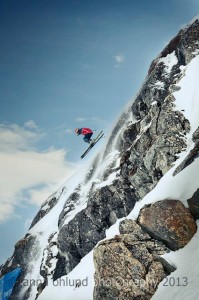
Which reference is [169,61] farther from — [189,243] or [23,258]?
[23,258]

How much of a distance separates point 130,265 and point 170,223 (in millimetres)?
3718

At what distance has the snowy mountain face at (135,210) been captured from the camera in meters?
19.3

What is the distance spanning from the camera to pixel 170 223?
19359 millimetres

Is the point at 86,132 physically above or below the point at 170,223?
above

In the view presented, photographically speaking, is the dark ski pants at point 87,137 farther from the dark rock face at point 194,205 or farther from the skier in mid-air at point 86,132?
the dark rock face at point 194,205

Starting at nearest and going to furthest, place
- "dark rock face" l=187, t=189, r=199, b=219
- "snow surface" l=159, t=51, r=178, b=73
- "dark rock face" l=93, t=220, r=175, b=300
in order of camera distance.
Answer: "dark rock face" l=93, t=220, r=175, b=300 < "dark rock face" l=187, t=189, r=199, b=219 < "snow surface" l=159, t=51, r=178, b=73

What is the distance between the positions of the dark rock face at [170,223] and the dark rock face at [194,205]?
0.27m

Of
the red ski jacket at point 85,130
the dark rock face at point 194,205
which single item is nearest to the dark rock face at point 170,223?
the dark rock face at point 194,205

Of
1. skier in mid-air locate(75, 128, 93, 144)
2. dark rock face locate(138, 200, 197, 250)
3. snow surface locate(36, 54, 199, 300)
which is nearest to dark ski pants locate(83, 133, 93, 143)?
skier in mid-air locate(75, 128, 93, 144)

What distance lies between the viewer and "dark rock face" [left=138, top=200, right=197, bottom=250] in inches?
736

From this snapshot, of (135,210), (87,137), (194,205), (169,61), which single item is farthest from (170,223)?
(169,61)

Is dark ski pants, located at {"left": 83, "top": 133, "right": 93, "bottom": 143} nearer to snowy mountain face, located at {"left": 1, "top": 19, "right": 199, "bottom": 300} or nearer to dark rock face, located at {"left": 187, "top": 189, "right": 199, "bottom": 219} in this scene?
snowy mountain face, located at {"left": 1, "top": 19, "right": 199, "bottom": 300}

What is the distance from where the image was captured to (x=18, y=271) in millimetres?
48031

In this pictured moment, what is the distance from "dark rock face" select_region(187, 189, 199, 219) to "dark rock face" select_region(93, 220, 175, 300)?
9.14 ft
